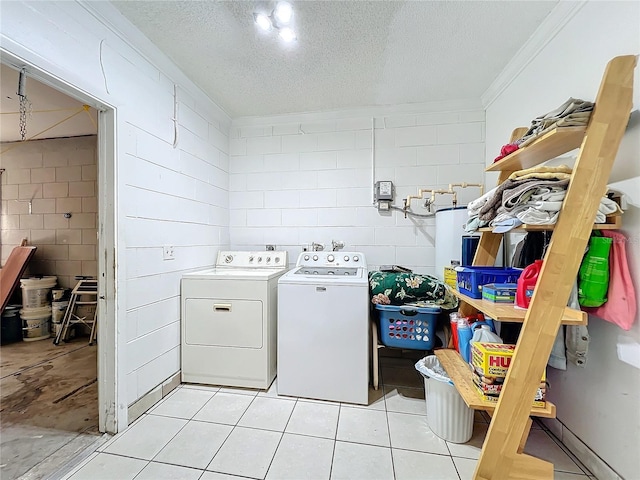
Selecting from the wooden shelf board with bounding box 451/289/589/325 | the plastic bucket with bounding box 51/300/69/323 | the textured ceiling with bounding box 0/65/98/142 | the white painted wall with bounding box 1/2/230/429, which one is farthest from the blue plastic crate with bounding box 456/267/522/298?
the plastic bucket with bounding box 51/300/69/323

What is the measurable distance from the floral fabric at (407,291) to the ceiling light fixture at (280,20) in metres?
1.71

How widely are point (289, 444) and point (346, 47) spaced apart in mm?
2435

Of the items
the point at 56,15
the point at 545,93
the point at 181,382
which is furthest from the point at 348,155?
the point at 181,382

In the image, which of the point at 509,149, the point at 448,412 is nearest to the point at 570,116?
the point at 509,149

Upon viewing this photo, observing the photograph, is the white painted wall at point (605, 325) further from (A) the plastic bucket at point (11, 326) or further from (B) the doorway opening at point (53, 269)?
(A) the plastic bucket at point (11, 326)

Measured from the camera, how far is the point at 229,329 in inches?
80.2

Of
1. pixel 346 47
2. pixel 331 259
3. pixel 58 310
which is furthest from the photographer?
pixel 58 310

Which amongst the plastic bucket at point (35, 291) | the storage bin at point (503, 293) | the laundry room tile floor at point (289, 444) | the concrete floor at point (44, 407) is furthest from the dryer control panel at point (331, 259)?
the plastic bucket at point (35, 291)

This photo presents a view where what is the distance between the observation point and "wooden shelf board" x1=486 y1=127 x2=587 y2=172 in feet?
3.60

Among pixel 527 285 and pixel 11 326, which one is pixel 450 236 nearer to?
pixel 527 285

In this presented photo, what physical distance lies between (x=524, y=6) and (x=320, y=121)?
1676 mm

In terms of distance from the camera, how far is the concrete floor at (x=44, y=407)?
4.50 ft

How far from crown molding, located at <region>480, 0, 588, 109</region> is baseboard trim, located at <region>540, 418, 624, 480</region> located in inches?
86.2

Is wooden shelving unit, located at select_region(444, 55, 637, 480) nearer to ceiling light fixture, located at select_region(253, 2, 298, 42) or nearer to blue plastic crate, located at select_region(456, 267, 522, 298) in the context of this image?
blue plastic crate, located at select_region(456, 267, 522, 298)
